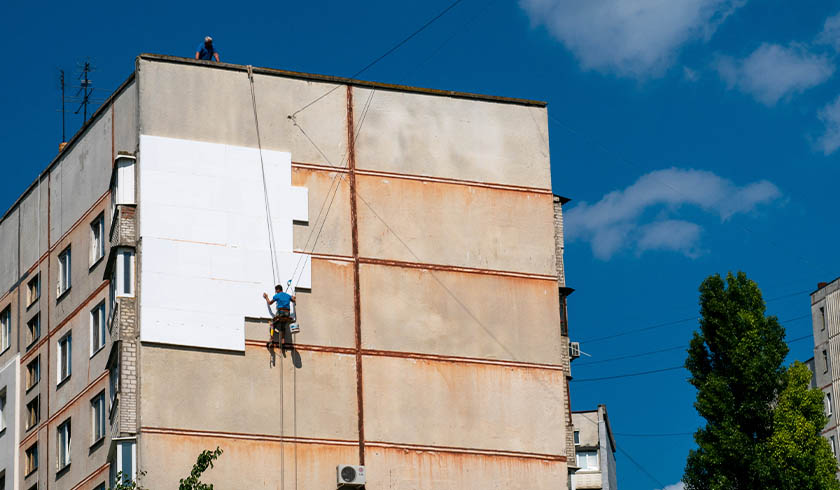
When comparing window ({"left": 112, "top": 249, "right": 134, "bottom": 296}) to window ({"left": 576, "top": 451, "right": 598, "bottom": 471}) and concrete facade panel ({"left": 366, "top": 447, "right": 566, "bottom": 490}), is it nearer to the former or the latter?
concrete facade panel ({"left": 366, "top": 447, "right": 566, "bottom": 490})

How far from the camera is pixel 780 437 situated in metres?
62.9

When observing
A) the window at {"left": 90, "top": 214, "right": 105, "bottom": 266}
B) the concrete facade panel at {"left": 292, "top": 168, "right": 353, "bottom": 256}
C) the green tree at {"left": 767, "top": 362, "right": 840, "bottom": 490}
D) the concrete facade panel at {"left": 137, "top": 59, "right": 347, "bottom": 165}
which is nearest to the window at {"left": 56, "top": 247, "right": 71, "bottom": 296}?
the window at {"left": 90, "top": 214, "right": 105, "bottom": 266}

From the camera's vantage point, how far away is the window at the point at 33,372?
6044 cm

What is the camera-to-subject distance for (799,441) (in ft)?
208

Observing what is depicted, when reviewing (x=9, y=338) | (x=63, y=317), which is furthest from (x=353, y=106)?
(x=9, y=338)

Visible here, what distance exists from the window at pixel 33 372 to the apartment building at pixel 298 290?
0.29 ft

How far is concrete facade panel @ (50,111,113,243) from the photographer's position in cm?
5756

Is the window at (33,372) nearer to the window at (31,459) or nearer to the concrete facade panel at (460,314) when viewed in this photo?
the window at (31,459)

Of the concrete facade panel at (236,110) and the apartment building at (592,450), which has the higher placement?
the concrete facade panel at (236,110)

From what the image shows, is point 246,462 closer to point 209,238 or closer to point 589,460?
point 209,238

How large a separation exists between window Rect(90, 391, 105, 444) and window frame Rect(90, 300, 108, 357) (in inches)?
66.3

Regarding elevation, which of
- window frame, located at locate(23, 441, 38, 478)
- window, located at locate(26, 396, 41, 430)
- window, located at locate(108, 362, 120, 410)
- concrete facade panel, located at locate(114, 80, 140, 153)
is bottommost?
window frame, located at locate(23, 441, 38, 478)

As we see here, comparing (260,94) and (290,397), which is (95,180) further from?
(290,397)

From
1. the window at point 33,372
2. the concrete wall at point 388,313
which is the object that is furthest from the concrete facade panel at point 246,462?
the window at point 33,372
